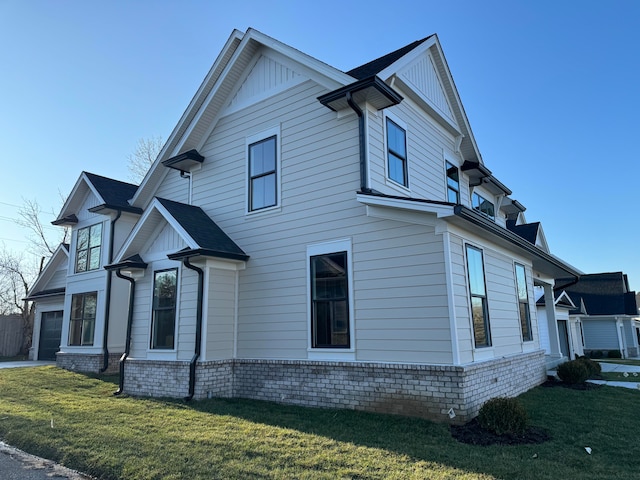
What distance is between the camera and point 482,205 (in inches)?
622

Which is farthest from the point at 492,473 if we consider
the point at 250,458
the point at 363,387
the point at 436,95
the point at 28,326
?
the point at 28,326

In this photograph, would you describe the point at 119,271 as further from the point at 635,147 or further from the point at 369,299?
the point at 635,147

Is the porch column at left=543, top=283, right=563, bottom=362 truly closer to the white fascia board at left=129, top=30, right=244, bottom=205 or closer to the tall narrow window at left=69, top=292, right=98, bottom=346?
the white fascia board at left=129, top=30, right=244, bottom=205

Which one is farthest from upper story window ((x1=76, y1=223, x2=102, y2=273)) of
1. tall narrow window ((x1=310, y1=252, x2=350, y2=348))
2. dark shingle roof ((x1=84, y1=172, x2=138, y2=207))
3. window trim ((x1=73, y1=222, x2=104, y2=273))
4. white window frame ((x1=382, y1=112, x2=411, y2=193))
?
white window frame ((x1=382, y1=112, x2=411, y2=193))

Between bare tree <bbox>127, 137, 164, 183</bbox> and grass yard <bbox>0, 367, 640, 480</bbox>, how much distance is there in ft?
65.4

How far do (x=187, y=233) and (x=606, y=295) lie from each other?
33.2 metres

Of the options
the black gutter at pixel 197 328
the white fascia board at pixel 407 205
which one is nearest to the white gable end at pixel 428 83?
the white fascia board at pixel 407 205

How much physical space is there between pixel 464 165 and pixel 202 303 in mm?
8969

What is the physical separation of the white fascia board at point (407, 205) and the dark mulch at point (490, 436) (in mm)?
3421

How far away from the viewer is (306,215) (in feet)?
32.0

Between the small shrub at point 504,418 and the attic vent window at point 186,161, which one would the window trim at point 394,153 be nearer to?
the small shrub at point 504,418

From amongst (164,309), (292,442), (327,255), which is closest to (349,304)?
(327,255)

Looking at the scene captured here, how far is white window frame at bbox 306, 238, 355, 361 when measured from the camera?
336 inches

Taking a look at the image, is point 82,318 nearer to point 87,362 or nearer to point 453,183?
point 87,362
